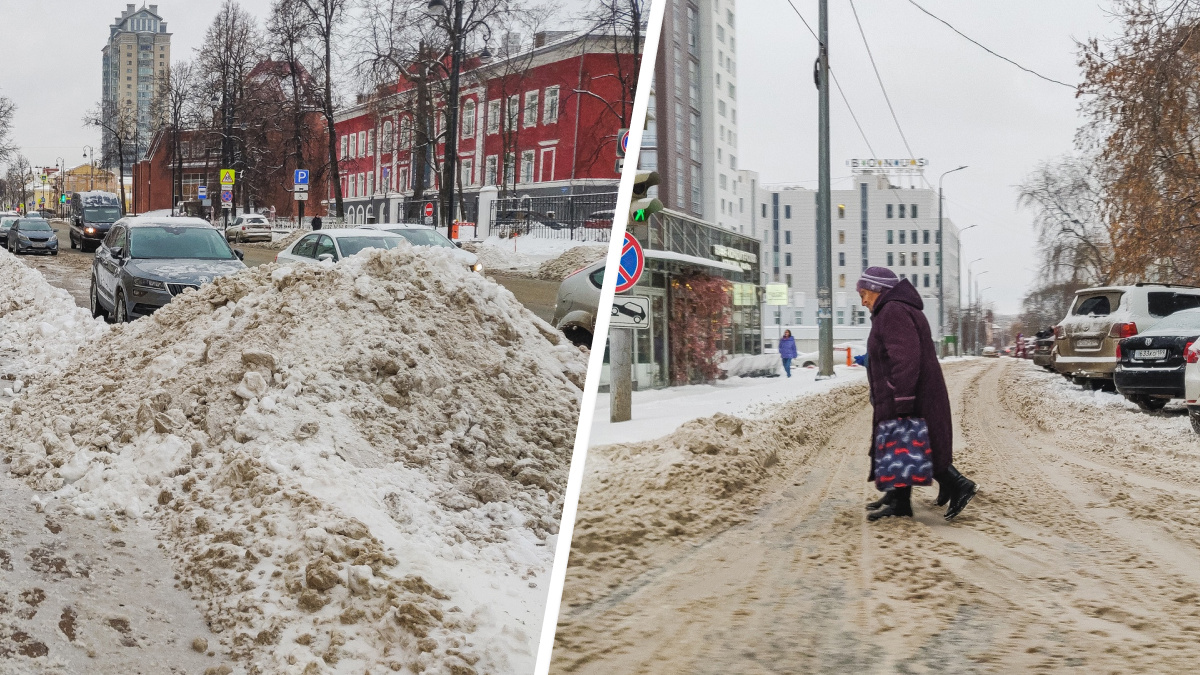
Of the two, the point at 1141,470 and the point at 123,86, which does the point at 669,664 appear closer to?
the point at 1141,470

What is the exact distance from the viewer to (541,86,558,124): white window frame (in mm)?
4887

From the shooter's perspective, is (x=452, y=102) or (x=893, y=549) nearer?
(x=893, y=549)

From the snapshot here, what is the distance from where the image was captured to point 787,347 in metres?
1.65

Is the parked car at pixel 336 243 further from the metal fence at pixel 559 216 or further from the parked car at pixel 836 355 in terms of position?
the parked car at pixel 836 355

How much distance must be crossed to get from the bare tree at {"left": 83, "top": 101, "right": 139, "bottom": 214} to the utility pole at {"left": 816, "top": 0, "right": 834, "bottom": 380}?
6.67 meters

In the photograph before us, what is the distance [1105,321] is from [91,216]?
17572mm

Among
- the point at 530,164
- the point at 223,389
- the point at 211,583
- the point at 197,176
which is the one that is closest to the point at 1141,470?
the point at 211,583

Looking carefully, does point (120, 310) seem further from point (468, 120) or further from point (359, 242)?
point (468, 120)

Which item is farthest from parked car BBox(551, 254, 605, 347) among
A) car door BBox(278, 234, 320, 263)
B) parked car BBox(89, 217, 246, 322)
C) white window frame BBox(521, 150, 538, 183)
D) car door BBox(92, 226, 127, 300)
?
car door BBox(92, 226, 127, 300)

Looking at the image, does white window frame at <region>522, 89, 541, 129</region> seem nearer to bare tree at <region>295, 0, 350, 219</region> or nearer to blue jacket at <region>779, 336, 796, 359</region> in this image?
bare tree at <region>295, 0, 350, 219</region>

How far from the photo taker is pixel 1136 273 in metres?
1.46

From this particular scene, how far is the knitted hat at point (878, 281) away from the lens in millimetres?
1616

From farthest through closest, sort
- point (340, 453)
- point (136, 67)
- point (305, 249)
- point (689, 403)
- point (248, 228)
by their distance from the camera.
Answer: point (248, 228)
point (305, 249)
point (136, 67)
point (340, 453)
point (689, 403)

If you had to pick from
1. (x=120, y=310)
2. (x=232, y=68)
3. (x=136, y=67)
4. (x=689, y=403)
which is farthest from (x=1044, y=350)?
(x=120, y=310)
